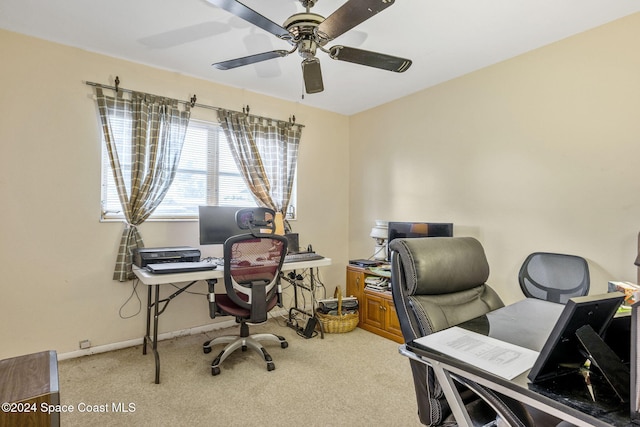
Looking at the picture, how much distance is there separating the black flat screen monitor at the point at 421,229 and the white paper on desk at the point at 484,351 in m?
1.99

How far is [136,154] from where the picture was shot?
2.84 meters

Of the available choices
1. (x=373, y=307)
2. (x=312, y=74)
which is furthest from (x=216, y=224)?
(x=373, y=307)

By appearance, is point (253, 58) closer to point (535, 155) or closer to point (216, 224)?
point (216, 224)

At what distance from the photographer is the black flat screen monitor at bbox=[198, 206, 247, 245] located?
9.63ft

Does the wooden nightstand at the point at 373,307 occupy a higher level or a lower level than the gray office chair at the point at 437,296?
lower

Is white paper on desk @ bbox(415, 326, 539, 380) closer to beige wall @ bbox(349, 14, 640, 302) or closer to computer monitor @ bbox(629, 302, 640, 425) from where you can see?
computer monitor @ bbox(629, 302, 640, 425)

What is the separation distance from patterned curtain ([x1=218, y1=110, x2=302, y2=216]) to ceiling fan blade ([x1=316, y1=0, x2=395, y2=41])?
5.91 ft

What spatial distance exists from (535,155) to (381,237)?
1590mm

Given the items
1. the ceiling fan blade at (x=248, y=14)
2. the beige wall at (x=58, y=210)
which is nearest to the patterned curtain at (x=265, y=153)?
the beige wall at (x=58, y=210)

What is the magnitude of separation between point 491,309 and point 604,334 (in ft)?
2.12

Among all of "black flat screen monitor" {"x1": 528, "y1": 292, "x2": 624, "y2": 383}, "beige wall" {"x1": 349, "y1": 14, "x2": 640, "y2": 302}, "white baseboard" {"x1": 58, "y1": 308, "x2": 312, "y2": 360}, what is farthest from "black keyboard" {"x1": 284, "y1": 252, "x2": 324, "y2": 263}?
"black flat screen monitor" {"x1": 528, "y1": 292, "x2": 624, "y2": 383}

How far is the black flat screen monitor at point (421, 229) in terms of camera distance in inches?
118

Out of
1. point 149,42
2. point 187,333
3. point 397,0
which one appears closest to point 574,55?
→ point 397,0

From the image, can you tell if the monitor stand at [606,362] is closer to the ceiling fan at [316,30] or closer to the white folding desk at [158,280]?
the ceiling fan at [316,30]
